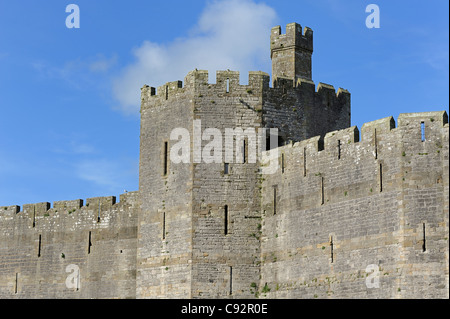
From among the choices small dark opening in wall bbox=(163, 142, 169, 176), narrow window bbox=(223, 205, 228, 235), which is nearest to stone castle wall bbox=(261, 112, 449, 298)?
narrow window bbox=(223, 205, 228, 235)

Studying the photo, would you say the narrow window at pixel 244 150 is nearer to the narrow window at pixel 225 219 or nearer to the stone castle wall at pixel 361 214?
the stone castle wall at pixel 361 214

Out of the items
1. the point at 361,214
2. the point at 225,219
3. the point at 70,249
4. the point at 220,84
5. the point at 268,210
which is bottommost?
the point at 361,214

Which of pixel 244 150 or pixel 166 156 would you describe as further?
pixel 166 156

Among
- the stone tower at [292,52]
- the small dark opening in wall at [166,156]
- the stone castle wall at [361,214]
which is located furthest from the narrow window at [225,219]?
the stone tower at [292,52]

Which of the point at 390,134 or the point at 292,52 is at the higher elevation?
the point at 292,52

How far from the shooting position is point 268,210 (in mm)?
37719

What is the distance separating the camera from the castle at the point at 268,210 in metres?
32.5

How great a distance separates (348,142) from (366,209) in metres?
2.60

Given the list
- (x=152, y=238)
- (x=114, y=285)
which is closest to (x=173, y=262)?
(x=152, y=238)

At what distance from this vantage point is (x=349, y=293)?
1339 inches

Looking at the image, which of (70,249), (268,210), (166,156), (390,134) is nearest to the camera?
(390,134)

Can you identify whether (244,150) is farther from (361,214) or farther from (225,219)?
(361,214)

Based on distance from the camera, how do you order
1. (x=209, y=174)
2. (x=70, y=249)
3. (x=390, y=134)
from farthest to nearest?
(x=70, y=249)
(x=209, y=174)
(x=390, y=134)

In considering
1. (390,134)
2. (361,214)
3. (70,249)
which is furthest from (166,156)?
(390,134)
